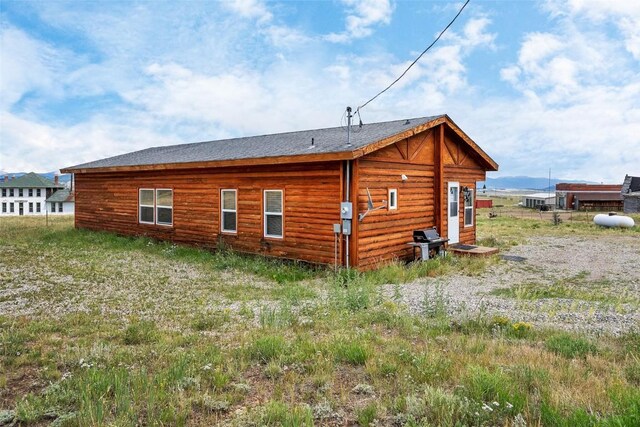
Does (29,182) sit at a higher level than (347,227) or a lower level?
higher

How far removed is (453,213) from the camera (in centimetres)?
1426

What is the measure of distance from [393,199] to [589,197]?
158ft

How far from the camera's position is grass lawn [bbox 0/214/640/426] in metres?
3.34

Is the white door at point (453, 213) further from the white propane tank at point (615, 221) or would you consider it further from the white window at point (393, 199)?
the white propane tank at point (615, 221)

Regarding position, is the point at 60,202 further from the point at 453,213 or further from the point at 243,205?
the point at 453,213

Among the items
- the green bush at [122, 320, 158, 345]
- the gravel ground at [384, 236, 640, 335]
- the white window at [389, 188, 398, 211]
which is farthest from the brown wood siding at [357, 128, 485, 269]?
the green bush at [122, 320, 158, 345]

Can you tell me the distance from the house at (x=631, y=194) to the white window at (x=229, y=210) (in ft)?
137

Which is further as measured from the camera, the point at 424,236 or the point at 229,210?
the point at 229,210

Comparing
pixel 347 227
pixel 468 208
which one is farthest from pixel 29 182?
pixel 347 227

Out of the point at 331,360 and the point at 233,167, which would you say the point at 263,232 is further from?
the point at 331,360

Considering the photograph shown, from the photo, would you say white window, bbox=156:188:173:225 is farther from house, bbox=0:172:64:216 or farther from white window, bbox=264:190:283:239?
house, bbox=0:172:64:216

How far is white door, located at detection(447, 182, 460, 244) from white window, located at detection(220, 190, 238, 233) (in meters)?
6.93

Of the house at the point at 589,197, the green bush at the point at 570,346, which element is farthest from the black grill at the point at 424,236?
the house at the point at 589,197

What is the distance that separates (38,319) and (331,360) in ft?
15.5
